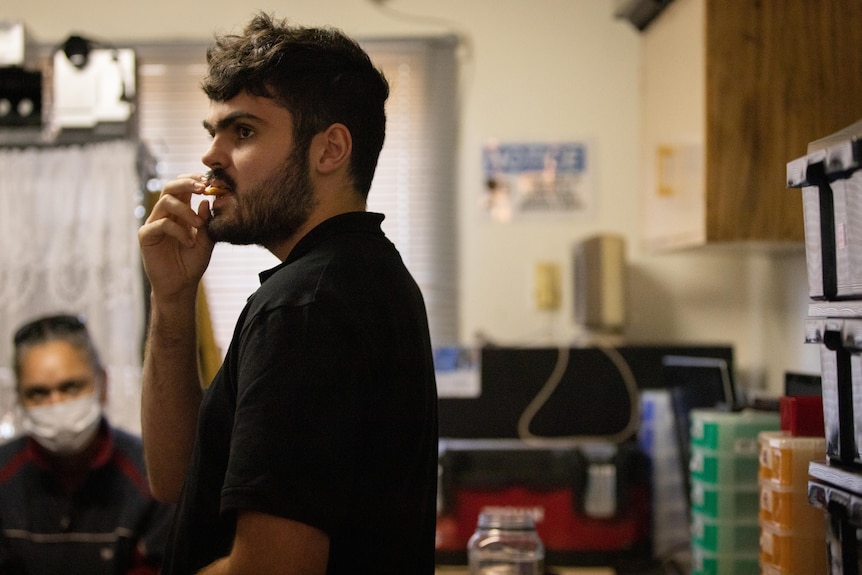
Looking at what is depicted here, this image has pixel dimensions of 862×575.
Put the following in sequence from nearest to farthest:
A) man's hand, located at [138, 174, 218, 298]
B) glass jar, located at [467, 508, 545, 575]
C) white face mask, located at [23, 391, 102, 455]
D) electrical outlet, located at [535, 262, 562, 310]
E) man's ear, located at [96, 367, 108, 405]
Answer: man's hand, located at [138, 174, 218, 298], glass jar, located at [467, 508, 545, 575], white face mask, located at [23, 391, 102, 455], man's ear, located at [96, 367, 108, 405], electrical outlet, located at [535, 262, 562, 310]

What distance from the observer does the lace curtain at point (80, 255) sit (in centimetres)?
245

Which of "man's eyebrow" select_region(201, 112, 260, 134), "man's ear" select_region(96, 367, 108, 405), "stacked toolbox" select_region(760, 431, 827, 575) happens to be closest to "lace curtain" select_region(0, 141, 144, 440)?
"man's ear" select_region(96, 367, 108, 405)

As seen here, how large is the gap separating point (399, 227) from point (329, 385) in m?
2.05

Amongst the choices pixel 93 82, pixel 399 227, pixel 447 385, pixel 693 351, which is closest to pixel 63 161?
pixel 93 82

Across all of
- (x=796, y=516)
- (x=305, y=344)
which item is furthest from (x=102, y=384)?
(x=796, y=516)

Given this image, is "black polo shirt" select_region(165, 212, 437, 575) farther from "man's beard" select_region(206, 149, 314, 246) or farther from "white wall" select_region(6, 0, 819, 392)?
"white wall" select_region(6, 0, 819, 392)

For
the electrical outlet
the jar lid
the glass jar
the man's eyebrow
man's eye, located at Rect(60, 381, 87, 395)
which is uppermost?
the man's eyebrow

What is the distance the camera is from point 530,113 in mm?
2912

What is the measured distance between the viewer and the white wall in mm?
2871

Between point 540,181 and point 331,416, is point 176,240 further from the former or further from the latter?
point 540,181

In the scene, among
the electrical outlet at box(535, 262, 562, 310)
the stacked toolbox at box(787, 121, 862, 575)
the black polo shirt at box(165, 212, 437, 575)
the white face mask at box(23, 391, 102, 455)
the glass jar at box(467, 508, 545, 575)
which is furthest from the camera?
the electrical outlet at box(535, 262, 562, 310)

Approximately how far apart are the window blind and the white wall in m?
0.05

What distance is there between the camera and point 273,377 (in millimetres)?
915

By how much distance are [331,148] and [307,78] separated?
0.30 ft
